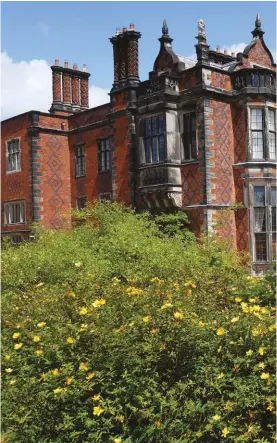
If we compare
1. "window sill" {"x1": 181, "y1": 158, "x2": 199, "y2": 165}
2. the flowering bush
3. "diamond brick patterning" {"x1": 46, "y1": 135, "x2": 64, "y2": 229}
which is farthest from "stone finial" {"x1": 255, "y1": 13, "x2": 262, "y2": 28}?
the flowering bush

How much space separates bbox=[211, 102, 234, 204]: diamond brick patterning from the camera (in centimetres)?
2064

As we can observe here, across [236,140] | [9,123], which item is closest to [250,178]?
[236,140]

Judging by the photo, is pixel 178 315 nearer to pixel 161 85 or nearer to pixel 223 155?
pixel 223 155

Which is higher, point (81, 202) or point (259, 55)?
point (259, 55)

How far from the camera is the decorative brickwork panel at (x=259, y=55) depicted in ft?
72.6

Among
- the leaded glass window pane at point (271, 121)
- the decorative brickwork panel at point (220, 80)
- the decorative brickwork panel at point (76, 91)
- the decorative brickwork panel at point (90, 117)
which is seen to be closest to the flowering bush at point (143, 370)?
the decorative brickwork panel at point (220, 80)

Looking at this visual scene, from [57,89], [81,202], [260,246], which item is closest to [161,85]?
[260,246]

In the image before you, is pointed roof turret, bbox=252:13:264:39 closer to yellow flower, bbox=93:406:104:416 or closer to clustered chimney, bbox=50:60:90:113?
clustered chimney, bbox=50:60:90:113

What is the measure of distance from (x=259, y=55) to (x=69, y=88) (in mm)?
12010

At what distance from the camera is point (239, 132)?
831 inches

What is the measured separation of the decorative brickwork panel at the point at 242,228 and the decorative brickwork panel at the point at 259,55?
6.61 meters

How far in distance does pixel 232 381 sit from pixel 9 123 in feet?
83.2

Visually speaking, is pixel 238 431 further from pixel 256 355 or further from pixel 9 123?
pixel 9 123

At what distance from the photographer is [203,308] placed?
6.01 meters
